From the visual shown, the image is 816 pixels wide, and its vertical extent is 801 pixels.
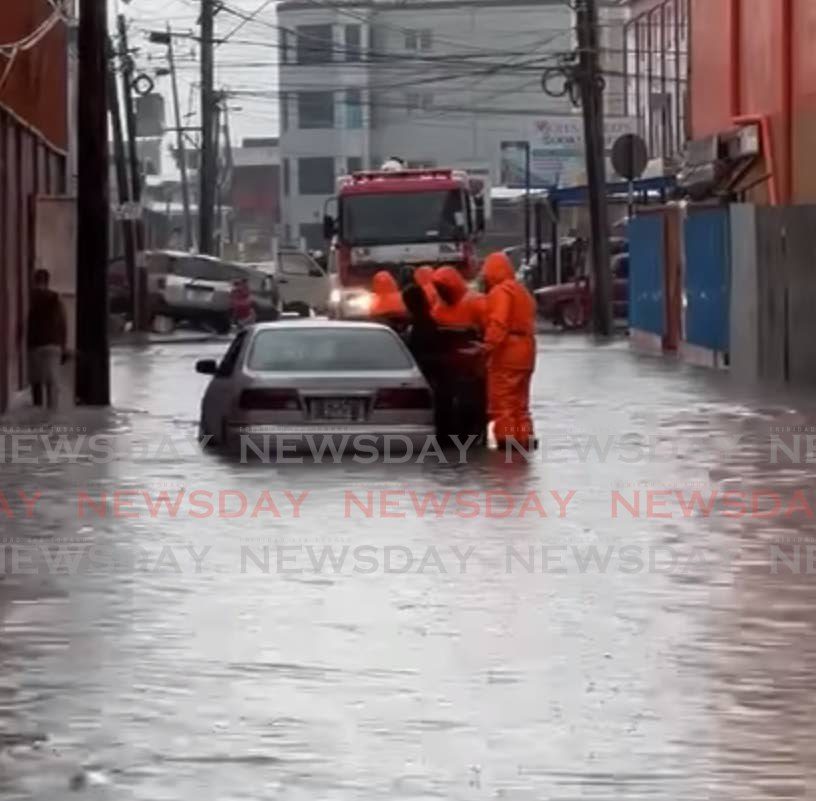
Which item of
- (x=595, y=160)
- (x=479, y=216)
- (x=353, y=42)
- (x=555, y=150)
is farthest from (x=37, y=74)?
(x=353, y=42)

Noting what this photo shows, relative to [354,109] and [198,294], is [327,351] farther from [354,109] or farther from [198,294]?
[354,109]

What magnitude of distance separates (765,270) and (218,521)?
18.6 m

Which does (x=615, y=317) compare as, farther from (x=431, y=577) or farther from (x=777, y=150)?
(x=431, y=577)

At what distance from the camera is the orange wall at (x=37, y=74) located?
30828 mm

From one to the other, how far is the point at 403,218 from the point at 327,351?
2454cm

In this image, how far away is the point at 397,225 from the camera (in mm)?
45844

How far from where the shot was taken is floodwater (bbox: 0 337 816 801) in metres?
9.25

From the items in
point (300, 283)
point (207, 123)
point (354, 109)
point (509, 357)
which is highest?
point (354, 109)

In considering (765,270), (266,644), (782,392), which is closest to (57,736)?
(266,644)

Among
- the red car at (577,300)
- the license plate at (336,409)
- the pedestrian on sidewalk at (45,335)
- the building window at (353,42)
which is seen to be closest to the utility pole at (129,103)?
the red car at (577,300)

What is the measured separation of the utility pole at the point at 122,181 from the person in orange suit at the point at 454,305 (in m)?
25.3

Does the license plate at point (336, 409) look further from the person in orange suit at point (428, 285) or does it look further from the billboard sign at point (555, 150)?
the billboard sign at point (555, 150)

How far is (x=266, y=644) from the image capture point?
1200 centimetres

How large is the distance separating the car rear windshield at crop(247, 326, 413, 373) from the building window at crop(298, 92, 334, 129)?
3126 inches
